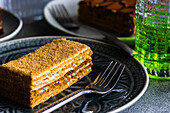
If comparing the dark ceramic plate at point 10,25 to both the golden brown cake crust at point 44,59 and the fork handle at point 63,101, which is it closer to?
the golden brown cake crust at point 44,59

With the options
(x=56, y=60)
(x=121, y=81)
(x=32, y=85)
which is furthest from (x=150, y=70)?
(x=32, y=85)

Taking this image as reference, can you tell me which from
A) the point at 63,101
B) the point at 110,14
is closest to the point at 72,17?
the point at 110,14

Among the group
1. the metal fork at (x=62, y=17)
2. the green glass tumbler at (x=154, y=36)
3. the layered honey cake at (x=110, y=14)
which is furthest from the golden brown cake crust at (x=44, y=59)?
the layered honey cake at (x=110, y=14)

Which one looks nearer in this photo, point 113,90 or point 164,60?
point 113,90

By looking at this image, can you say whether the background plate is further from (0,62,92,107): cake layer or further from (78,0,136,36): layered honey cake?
(0,62,92,107): cake layer

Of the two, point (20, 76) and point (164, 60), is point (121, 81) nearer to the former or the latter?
point (164, 60)

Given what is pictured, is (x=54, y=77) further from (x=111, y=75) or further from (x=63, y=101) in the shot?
(x=111, y=75)

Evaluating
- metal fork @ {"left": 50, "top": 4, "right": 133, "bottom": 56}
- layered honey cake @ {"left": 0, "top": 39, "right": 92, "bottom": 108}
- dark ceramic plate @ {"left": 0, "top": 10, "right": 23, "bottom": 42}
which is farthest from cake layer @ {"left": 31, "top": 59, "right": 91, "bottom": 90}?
metal fork @ {"left": 50, "top": 4, "right": 133, "bottom": 56}
